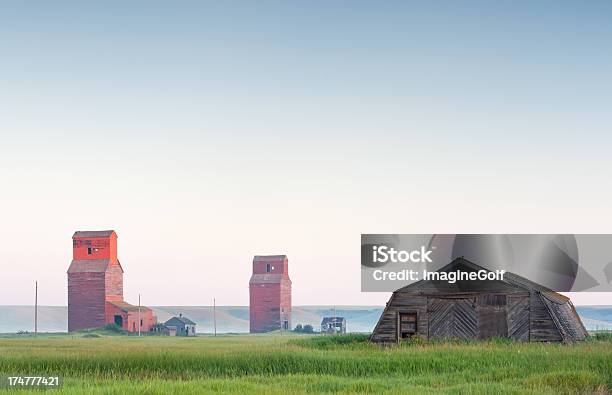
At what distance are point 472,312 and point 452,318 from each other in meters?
1.08

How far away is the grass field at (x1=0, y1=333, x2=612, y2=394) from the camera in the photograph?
2778cm

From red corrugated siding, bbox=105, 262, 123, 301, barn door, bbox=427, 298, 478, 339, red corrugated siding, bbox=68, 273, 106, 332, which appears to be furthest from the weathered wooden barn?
red corrugated siding, bbox=105, 262, 123, 301

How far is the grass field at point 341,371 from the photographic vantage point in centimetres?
2778

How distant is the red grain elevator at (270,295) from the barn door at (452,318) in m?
77.4

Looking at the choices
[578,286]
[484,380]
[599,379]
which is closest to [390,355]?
[484,380]

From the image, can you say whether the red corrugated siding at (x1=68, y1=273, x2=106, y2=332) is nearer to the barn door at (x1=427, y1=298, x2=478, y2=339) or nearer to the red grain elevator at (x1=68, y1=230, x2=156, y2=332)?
the red grain elevator at (x1=68, y1=230, x2=156, y2=332)

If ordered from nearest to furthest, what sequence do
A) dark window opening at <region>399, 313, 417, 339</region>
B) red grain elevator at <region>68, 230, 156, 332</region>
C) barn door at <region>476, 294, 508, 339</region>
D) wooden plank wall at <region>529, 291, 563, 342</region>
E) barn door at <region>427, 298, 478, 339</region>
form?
wooden plank wall at <region>529, 291, 563, 342</region> < barn door at <region>476, 294, 508, 339</region> < barn door at <region>427, 298, 478, 339</region> < dark window opening at <region>399, 313, 417, 339</region> < red grain elevator at <region>68, 230, 156, 332</region>

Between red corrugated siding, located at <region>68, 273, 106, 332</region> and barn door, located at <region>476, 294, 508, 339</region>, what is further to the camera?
red corrugated siding, located at <region>68, 273, 106, 332</region>

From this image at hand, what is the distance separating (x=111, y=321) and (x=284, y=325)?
28.6 meters

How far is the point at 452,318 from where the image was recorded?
4922cm

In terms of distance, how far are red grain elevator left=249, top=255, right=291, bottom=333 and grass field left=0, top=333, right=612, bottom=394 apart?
276 feet

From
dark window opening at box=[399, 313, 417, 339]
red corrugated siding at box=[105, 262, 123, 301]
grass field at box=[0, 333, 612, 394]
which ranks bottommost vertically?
grass field at box=[0, 333, 612, 394]

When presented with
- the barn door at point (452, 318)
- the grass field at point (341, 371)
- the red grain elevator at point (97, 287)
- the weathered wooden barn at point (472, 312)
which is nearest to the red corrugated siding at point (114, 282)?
the red grain elevator at point (97, 287)

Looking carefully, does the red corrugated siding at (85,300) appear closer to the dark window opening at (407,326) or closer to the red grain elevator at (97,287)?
the red grain elevator at (97,287)
